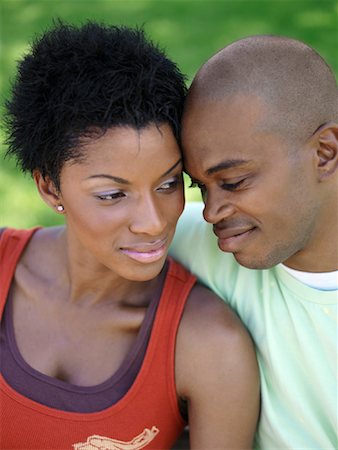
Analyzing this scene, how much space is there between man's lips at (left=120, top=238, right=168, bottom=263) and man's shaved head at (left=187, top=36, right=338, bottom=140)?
18.1 inches

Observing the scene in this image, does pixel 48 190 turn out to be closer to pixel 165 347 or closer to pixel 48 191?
pixel 48 191

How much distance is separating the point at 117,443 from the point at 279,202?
0.93 meters

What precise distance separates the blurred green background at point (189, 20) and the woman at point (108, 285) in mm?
3753

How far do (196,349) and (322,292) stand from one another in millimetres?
434

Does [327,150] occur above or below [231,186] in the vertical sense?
above

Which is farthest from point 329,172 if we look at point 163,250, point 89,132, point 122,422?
point 122,422

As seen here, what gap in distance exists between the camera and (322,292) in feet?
8.22

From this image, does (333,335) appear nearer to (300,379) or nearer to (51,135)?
(300,379)

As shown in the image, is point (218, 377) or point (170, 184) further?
point (218, 377)

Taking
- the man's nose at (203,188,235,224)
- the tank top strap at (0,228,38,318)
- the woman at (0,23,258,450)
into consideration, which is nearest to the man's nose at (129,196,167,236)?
the woman at (0,23,258,450)

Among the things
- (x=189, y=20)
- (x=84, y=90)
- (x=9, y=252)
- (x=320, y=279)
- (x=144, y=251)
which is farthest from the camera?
(x=189, y=20)

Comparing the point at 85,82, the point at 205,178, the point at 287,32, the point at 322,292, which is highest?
the point at 287,32

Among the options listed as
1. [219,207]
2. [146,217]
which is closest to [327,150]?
[219,207]

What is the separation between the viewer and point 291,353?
8.41ft
